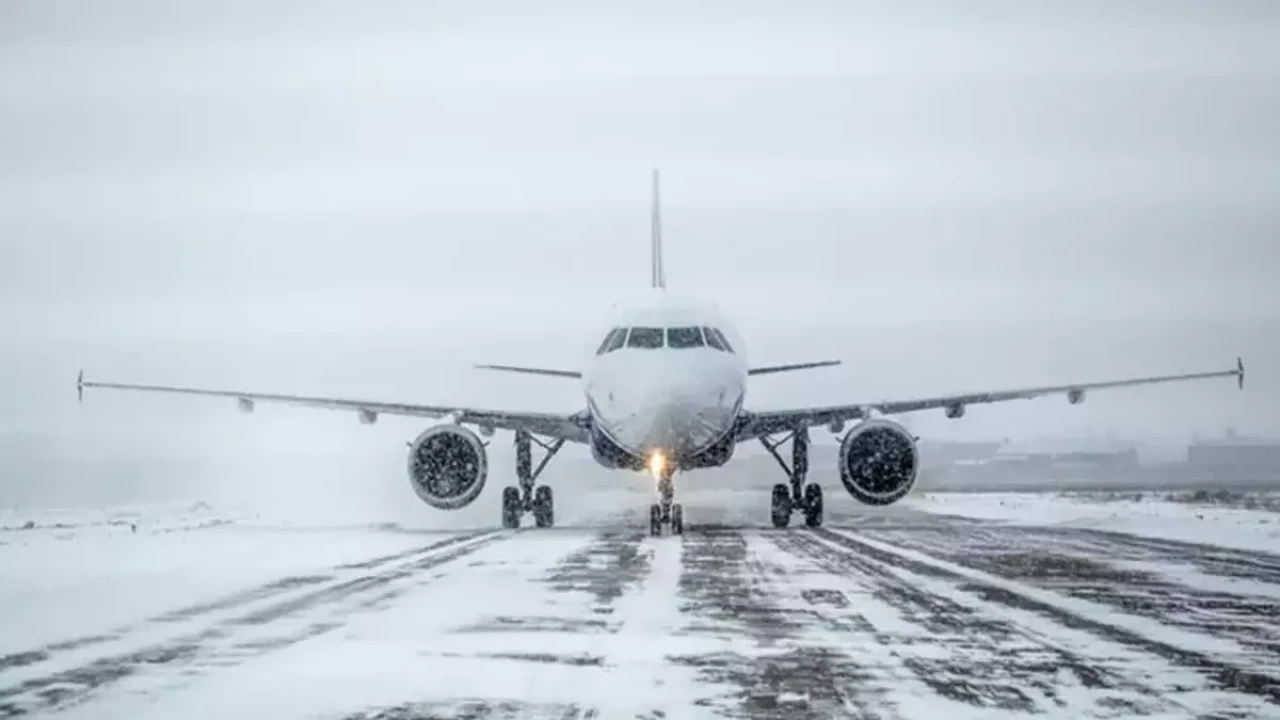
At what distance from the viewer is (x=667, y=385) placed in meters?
22.8

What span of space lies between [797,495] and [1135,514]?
26.9ft

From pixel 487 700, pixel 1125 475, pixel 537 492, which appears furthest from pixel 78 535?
pixel 1125 475

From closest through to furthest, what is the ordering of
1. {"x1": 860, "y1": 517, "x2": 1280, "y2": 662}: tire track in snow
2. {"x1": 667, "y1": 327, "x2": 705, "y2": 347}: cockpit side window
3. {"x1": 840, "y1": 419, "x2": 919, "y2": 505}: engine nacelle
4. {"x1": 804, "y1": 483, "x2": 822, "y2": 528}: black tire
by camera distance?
1. {"x1": 860, "y1": 517, "x2": 1280, "y2": 662}: tire track in snow
2. {"x1": 667, "y1": 327, "x2": 705, "y2": 347}: cockpit side window
3. {"x1": 840, "y1": 419, "x2": 919, "y2": 505}: engine nacelle
4. {"x1": 804, "y1": 483, "x2": 822, "y2": 528}: black tire

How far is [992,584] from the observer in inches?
609

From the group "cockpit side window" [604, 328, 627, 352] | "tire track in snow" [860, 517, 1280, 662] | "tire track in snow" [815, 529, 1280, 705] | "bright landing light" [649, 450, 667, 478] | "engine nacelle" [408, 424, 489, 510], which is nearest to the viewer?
"tire track in snow" [815, 529, 1280, 705]

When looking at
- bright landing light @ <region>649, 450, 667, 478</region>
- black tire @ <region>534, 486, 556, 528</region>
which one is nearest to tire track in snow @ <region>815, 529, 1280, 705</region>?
bright landing light @ <region>649, 450, 667, 478</region>

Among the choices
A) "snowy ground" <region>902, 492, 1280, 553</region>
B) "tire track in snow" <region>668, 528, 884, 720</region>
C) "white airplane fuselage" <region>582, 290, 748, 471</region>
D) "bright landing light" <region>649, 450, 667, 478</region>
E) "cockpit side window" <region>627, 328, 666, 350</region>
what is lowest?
"tire track in snow" <region>668, 528, 884, 720</region>

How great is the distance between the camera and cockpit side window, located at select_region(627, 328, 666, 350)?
24.1 m

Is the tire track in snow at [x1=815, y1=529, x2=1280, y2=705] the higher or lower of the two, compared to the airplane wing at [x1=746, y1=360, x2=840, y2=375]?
lower

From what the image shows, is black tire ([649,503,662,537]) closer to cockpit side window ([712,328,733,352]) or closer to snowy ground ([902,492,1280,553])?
cockpit side window ([712,328,733,352])

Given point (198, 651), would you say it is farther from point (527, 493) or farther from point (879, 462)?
point (527, 493)

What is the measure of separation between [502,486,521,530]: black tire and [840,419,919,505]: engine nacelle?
628 cm

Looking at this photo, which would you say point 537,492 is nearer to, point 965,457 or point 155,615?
point 155,615

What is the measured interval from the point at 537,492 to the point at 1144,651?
19662 millimetres
